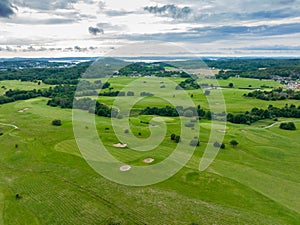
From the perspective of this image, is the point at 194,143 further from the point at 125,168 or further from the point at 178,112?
the point at 178,112

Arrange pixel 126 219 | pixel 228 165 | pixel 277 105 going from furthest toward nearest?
pixel 277 105
pixel 228 165
pixel 126 219

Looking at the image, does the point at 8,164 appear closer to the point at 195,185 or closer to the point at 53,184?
the point at 53,184

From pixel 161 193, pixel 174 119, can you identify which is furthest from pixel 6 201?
pixel 174 119

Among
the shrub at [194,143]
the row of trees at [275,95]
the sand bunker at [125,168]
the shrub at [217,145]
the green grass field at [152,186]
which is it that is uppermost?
the row of trees at [275,95]

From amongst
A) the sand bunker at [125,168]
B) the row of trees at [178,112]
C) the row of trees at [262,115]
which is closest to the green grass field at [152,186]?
the sand bunker at [125,168]

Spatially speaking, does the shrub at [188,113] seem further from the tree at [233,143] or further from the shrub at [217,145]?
the shrub at [217,145]

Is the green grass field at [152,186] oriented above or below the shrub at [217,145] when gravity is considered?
below
